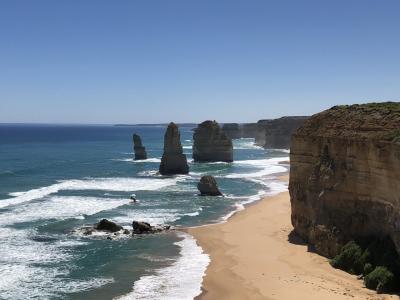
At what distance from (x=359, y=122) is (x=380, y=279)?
8.82m

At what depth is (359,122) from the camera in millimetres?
30062

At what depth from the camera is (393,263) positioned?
25.6m

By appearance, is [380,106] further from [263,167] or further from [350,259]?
[263,167]

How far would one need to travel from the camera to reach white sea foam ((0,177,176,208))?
56.5 metres

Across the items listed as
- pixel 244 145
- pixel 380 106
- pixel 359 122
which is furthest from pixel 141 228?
pixel 244 145

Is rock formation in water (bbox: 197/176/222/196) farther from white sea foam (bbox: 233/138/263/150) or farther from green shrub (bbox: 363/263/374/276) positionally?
white sea foam (bbox: 233/138/263/150)

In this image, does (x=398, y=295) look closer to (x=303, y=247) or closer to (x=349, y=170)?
(x=349, y=170)

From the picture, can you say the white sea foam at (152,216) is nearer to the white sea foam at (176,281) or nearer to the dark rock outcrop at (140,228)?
the dark rock outcrop at (140,228)

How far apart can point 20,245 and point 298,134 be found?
63.4 ft

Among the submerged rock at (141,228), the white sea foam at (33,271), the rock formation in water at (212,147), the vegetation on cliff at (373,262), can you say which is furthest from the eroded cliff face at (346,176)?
the rock formation in water at (212,147)

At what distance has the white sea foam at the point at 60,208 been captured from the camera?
4509cm

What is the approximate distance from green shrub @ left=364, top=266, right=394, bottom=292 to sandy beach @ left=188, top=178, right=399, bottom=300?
0.41m

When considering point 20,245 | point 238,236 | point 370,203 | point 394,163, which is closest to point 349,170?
point 370,203

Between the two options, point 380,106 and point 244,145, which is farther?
point 244,145
